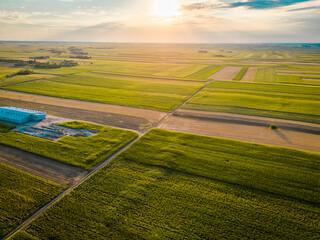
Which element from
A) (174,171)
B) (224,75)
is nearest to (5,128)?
(174,171)

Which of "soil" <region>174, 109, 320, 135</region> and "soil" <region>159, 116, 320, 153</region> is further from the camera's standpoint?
"soil" <region>174, 109, 320, 135</region>

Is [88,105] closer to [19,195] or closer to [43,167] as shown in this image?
[43,167]

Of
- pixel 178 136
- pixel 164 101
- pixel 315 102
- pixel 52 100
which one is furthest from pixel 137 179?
pixel 315 102

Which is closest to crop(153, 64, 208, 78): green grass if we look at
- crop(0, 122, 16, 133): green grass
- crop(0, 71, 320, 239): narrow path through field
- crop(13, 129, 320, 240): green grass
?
crop(0, 71, 320, 239): narrow path through field

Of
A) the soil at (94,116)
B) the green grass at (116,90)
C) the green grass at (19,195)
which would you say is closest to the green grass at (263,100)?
the green grass at (116,90)

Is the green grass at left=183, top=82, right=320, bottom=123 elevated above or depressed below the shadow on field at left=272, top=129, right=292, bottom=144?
above

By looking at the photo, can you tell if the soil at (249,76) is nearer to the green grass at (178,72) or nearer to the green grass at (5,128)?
the green grass at (178,72)

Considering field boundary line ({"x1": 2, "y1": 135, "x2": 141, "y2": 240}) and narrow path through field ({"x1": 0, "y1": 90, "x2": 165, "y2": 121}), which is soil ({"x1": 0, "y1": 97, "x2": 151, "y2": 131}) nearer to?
narrow path through field ({"x1": 0, "y1": 90, "x2": 165, "y2": 121})
